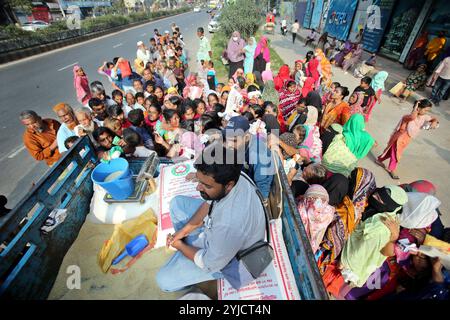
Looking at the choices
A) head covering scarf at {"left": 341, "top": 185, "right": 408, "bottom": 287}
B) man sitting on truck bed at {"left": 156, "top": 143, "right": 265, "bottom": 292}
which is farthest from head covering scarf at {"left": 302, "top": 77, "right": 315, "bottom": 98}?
man sitting on truck bed at {"left": 156, "top": 143, "right": 265, "bottom": 292}

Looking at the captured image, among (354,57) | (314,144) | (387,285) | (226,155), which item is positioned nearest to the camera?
(226,155)

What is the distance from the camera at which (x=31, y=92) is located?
7.76m

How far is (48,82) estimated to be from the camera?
8711 mm

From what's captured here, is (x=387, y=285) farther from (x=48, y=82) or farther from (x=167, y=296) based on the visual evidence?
(x=48, y=82)

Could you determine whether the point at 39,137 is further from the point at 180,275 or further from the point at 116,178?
the point at 180,275

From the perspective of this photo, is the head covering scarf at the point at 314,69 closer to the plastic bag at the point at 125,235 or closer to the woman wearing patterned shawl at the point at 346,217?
the woman wearing patterned shawl at the point at 346,217

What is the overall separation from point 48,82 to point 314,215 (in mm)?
11039

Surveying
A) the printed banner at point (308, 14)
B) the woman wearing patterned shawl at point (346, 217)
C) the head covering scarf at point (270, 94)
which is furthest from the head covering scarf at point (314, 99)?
the printed banner at point (308, 14)

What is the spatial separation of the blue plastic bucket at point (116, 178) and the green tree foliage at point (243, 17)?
11749mm

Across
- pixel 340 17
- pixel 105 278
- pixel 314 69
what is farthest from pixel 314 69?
pixel 340 17

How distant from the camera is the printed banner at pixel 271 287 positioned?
1.51 m

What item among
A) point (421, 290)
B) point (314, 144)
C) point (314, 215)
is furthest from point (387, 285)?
point (314, 144)

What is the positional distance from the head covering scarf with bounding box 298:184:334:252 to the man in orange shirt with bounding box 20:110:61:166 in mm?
3453

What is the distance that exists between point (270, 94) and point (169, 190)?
475 cm
